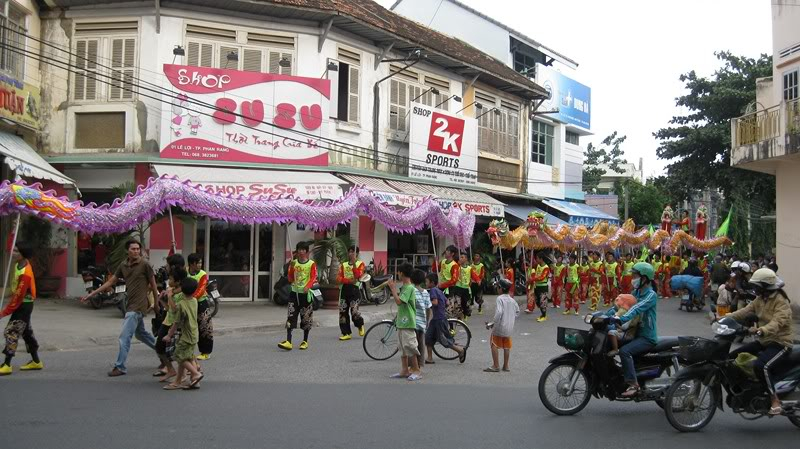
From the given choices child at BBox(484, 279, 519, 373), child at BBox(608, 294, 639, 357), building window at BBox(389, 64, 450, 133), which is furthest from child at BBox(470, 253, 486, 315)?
child at BBox(608, 294, 639, 357)

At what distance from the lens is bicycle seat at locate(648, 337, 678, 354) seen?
738cm

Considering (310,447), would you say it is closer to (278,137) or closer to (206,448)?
(206,448)

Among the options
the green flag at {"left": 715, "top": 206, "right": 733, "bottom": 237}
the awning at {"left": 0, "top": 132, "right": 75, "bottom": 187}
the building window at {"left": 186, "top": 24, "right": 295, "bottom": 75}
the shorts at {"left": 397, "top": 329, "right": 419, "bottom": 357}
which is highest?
the building window at {"left": 186, "top": 24, "right": 295, "bottom": 75}

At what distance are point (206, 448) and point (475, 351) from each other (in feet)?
22.4

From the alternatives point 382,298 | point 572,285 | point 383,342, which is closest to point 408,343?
point 383,342

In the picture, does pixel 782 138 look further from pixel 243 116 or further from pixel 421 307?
pixel 243 116

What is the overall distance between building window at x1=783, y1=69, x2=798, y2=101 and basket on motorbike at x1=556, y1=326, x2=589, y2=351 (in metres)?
14.0

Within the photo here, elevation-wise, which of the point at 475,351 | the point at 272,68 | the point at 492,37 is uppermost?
the point at 492,37

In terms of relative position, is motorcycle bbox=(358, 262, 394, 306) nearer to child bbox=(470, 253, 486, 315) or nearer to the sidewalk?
the sidewalk

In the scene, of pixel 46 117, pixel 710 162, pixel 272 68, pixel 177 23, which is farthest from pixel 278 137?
pixel 710 162

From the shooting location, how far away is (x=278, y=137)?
1919 centimetres

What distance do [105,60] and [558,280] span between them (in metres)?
13.7

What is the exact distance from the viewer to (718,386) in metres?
6.93

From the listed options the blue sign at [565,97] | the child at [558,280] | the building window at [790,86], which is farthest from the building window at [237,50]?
the blue sign at [565,97]
